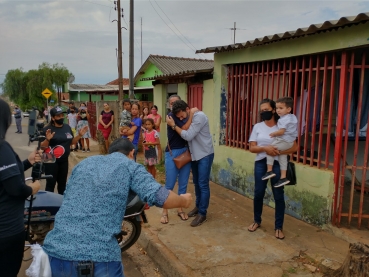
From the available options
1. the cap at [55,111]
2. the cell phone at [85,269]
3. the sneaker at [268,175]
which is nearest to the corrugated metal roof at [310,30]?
the sneaker at [268,175]

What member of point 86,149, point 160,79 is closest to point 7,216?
point 160,79

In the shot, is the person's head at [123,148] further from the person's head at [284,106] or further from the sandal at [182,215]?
the sandal at [182,215]

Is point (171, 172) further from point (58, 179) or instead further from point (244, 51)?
point (244, 51)

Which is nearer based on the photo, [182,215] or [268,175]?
[268,175]

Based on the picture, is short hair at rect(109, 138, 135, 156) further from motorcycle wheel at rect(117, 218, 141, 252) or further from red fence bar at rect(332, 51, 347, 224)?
red fence bar at rect(332, 51, 347, 224)

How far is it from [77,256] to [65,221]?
0.75 feet

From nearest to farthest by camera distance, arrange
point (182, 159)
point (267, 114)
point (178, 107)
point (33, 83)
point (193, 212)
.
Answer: point (267, 114) < point (178, 107) < point (182, 159) < point (193, 212) < point (33, 83)

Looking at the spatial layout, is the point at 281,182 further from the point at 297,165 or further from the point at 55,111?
the point at 55,111

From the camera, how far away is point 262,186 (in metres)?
4.22

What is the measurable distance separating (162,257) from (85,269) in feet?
6.65

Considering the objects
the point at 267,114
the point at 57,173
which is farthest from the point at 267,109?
the point at 57,173

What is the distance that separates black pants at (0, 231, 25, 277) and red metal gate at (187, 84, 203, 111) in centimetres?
600

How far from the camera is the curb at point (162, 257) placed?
353 centimetres

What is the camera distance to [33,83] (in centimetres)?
3750
